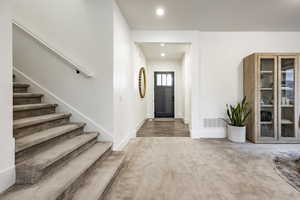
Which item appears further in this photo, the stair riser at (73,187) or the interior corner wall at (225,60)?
the interior corner wall at (225,60)

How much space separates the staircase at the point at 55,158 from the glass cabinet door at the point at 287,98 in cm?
345

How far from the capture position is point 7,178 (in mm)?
1468

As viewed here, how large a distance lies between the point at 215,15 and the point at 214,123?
2376 millimetres

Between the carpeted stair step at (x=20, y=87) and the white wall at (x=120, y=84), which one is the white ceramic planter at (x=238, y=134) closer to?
the white wall at (x=120, y=84)

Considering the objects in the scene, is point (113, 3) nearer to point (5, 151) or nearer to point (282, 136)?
point (5, 151)

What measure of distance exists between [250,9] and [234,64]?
4.40ft

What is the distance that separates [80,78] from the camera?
9.28ft

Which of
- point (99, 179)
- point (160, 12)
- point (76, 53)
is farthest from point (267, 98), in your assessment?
point (76, 53)

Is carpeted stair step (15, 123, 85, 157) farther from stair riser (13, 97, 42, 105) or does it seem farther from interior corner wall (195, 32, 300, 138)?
interior corner wall (195, 32, 300, 138)

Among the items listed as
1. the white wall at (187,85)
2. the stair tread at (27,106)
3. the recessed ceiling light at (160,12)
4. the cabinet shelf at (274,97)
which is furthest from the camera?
the white wall at (187,85)

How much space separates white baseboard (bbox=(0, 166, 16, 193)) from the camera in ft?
4.67

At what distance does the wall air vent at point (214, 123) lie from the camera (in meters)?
4.28

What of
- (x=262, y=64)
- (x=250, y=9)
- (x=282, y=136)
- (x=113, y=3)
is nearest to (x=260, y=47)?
(x=262, y=64)

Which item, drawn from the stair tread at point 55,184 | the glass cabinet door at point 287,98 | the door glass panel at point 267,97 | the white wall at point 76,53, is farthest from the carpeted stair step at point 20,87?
the glass cabinet door at point 287,98
